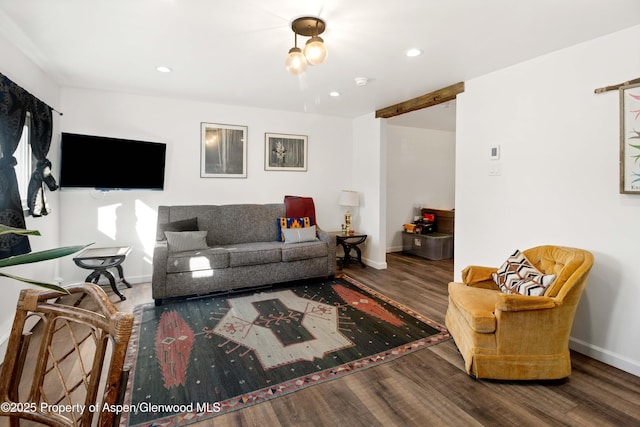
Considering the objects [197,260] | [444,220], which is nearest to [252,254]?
[197,260]

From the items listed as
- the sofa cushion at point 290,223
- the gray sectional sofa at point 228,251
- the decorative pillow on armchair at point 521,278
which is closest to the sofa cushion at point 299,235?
the gray sectional sofa at point 228,251

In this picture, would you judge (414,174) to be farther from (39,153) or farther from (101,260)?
(39,153)

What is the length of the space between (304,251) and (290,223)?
0.62m

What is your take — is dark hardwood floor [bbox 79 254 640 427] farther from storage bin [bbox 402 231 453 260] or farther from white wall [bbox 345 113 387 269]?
storage bin [bbox 402 231 453 260]

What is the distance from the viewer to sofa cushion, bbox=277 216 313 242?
4.60m

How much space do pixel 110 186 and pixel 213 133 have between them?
1445 millimetres

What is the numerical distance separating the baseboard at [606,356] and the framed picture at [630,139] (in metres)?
1.19

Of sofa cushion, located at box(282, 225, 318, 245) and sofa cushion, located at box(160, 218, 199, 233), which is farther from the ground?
sofa cushion, located at box(160, 218, 199, 233)

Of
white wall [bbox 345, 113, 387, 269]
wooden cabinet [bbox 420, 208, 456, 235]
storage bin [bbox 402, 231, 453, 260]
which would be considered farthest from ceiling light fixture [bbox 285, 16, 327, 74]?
wooden cabinet [bbox 420, 208, 456, 235]

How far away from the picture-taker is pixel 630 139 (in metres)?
2.28

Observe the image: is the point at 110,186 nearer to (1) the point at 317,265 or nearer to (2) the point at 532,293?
(1) the point at 317,265

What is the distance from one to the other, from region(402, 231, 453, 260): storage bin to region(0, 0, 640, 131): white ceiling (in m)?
2.84

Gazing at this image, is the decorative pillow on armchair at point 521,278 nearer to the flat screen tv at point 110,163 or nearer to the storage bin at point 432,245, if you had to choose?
the storage bin at point 432,245

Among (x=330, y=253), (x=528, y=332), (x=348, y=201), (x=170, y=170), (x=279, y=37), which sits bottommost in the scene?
(x=528, y=332)
